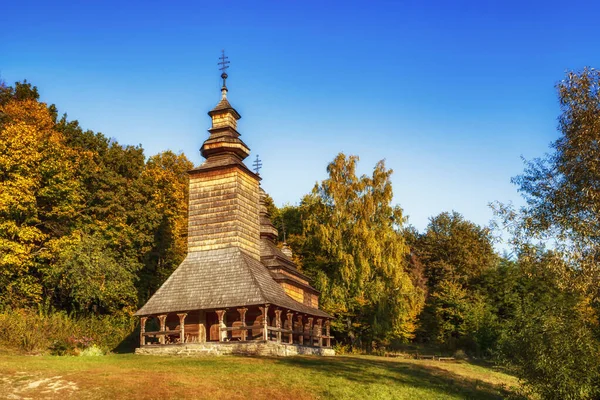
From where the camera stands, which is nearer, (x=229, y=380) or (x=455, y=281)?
(x=229, y=380)

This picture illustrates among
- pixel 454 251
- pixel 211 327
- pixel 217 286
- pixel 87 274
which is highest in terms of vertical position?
pixel 454 251

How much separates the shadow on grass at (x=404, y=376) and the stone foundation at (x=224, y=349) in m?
1.48

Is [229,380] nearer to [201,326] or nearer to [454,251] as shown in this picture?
[201,326]

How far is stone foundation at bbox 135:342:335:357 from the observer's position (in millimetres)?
25938

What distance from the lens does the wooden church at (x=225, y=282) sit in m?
27.0

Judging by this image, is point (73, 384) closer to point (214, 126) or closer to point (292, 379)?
point (292, 379)

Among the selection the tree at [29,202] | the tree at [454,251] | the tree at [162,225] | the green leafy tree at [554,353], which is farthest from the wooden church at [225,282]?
the tree at [454,251]

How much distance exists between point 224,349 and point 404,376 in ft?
29.2

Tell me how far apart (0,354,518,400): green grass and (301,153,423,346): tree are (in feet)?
53.0

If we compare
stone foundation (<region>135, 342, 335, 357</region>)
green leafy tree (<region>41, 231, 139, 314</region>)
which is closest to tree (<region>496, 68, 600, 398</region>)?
stone foundation (<region>135, 342, 335, 357</region>)

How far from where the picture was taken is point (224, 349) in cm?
2664

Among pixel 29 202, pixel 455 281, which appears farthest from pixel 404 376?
pixel 455 281

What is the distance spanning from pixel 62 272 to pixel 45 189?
5.30 m

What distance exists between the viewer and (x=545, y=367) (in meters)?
17.9
